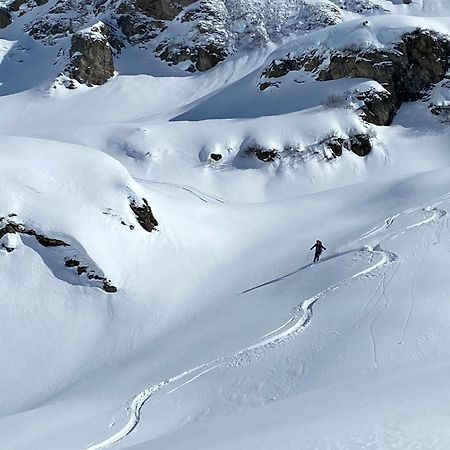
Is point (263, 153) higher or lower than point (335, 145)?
higher

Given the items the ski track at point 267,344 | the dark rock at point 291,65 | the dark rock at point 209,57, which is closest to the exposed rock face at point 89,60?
the dark rock at point 209,57

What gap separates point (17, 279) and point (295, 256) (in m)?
10.8

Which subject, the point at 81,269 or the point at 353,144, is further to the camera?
the point at 353,144

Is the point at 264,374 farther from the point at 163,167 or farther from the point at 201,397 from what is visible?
the point at 163,167

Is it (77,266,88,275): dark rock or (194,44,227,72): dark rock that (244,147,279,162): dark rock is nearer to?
(77,266,88,275): dark rock

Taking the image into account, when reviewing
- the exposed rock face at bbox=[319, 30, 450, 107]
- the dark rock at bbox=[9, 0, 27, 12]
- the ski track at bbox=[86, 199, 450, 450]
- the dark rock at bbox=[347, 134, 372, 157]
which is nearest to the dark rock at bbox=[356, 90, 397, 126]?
the exposed rock face at bbox=[319, 30, 450, 107]

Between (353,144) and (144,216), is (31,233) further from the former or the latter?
(353,144)

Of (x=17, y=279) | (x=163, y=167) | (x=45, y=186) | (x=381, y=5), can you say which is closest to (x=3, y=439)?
(x=17, y=279)

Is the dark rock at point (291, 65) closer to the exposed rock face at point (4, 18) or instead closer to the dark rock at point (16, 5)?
the exposed rock face at point (4, 18)

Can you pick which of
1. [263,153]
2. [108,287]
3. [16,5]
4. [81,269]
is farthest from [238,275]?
[16,5]

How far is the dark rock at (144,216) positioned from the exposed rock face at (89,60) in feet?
129

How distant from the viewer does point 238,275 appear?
72.3 feet

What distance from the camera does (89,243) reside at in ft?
71.2

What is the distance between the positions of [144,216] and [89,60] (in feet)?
136
